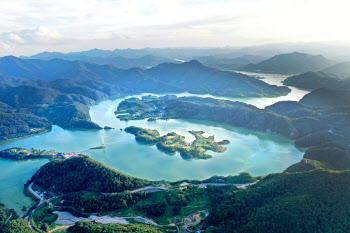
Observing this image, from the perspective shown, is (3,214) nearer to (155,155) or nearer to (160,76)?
(155,155)

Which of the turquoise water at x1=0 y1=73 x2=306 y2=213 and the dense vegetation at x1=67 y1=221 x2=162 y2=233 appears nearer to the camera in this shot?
the dense vegetation at x1=67 y1=221 x2=162 y2=233

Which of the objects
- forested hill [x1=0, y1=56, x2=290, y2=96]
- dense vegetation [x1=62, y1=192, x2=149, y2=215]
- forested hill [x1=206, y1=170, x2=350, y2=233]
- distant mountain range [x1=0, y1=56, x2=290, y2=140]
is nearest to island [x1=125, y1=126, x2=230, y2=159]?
distant mountain range [x1=0, y1=56, x2=290, y2=140]

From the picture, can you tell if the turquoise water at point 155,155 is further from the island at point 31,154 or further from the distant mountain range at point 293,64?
the distant mountain range at point 293,64

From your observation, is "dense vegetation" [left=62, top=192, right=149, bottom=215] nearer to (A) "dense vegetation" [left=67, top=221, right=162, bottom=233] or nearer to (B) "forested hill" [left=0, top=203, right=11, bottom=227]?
(A) "dense vegetation" [left=67, top=221, right=162, bottom=233]

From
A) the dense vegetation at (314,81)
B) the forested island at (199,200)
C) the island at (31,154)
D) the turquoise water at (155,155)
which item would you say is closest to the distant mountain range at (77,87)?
the turquoise water at (155,155)

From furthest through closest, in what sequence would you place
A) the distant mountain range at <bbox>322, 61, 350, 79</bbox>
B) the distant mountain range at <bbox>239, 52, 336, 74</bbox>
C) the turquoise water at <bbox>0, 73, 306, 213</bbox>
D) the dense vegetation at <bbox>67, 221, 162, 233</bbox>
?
the distant mountain range at <bbox>239, 52, 336, 74</bbox> < the distant mountain range at <bbox>322, 61, 350, 79</bbox> < the turquoise water at <bbox>0, 73, 306, 213</bbox> < the dense vegetation at <bbox>67, 221, 162, 233</bbox>

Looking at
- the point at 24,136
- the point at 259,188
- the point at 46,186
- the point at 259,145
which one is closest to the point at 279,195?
the point at 259,188
